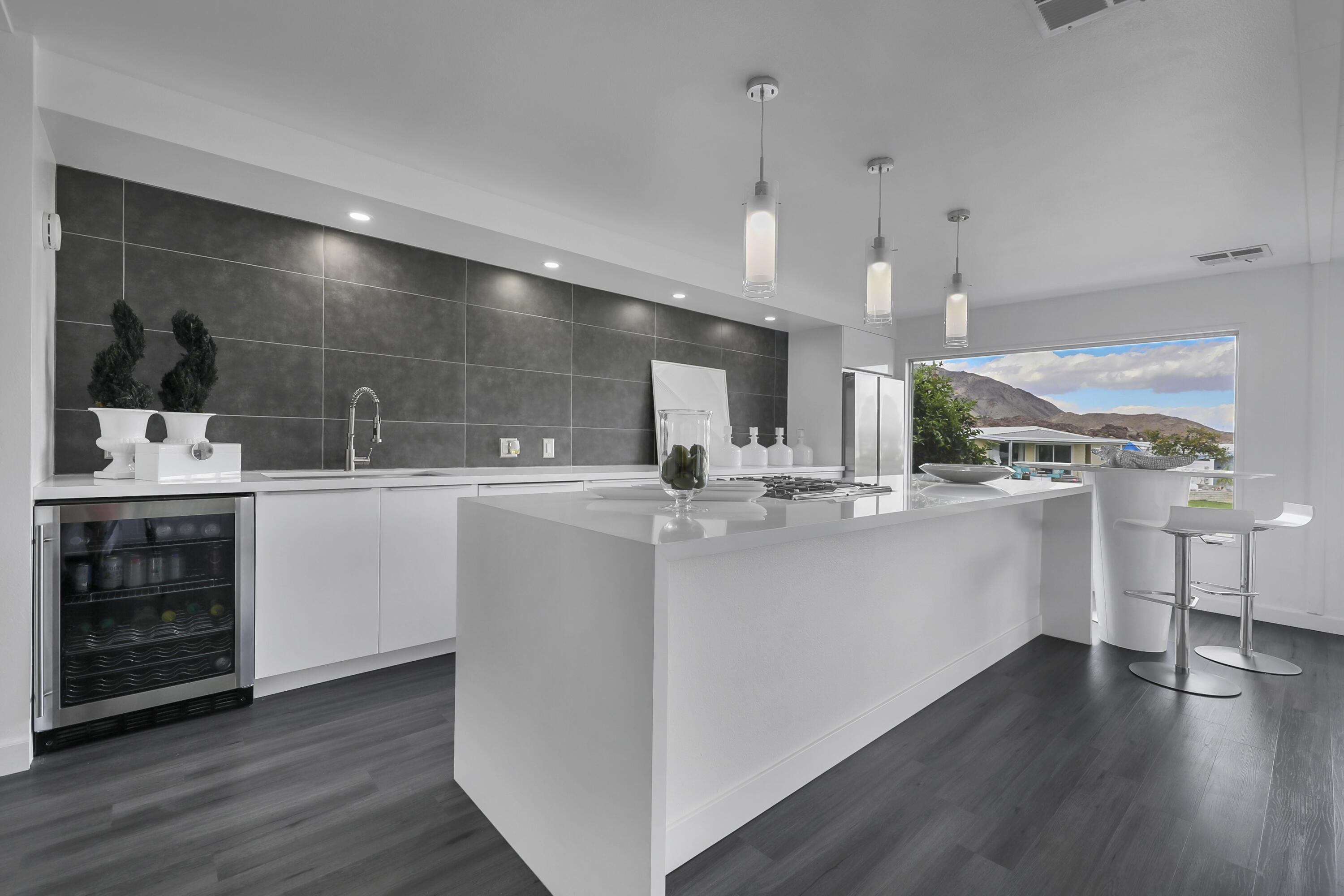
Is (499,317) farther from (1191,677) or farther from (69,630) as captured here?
(1191,677)

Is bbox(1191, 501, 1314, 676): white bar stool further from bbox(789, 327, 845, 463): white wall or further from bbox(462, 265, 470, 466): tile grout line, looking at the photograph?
bbox(462, 265, 470, 466): tile grout line

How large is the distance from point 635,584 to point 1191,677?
10.4ft

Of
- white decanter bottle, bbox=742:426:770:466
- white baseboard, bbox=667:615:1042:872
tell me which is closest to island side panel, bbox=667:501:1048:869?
white baseboard, bbox=667:615:1042:872

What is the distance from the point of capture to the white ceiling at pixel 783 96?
1.90 metres

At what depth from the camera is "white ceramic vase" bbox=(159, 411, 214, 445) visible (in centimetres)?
237

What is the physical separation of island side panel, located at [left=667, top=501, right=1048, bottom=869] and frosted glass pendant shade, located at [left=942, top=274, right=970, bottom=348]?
919 mm

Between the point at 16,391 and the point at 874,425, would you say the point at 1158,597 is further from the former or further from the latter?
the point at 16,391

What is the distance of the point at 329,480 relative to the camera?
269 centimetres

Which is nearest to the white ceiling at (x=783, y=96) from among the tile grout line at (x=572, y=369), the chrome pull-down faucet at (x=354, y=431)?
the tile grout line at (x=572, y=369)

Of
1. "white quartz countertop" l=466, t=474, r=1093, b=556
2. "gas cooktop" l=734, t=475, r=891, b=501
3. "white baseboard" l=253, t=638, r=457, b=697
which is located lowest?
"white baseboard" l=253, t=638, r=457, b=697

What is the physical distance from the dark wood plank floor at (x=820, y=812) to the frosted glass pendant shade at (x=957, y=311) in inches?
68.1

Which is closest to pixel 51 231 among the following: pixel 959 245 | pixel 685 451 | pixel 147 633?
pixel 147 633

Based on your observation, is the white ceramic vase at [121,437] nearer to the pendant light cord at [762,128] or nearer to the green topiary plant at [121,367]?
the green topiary plant at [121,367]

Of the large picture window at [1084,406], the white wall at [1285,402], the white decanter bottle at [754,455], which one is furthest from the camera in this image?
the white decanter bottle at [754,455]
